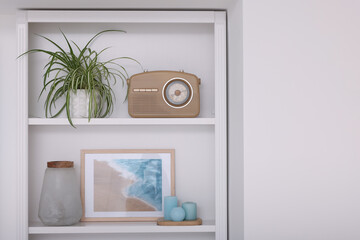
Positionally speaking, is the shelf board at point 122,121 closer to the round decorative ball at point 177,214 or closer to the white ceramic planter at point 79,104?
the white ceramic planter at point 79,104

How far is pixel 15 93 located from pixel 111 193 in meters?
0.75

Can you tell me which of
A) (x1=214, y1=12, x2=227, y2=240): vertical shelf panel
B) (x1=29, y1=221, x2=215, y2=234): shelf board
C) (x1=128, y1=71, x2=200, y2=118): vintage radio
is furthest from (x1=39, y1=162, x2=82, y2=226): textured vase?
(x1=214, y1=12, x2=227, y2=240): vertical shelf panel

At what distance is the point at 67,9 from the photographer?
104 inches

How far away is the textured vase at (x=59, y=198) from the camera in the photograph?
8.48 feet

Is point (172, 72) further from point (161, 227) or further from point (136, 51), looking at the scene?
point (161, 227)

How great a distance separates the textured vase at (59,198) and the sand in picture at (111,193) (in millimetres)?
155

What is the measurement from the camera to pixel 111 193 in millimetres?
2787

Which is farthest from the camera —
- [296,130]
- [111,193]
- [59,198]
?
[111,193]

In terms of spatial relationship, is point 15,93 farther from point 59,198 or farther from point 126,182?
point 126,182

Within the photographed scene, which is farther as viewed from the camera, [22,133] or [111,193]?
[111,193]

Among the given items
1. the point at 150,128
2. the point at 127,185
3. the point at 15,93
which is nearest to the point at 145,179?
the point at 127,185

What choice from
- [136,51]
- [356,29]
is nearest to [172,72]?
[136,51]

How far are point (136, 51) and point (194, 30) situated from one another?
0.34m

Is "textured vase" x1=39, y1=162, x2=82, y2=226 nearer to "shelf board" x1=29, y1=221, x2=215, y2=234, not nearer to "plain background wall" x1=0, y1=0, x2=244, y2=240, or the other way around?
"shelf board" x1=29, y1=221, x2=215, y2=234
